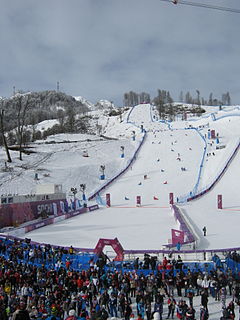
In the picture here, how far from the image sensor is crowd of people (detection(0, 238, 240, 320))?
9403 millimetres

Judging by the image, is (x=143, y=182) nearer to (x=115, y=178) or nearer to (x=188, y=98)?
(x=115, y=178)

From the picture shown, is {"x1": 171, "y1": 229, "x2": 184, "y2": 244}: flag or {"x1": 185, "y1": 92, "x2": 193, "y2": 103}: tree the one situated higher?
{"x1": 185, "y1": 92, "x2": 193, "y2": 103}: tree

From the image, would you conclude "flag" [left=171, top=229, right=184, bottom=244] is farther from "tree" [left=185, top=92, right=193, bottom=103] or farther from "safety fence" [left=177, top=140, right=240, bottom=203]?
"tree" [left=185, top=92, right=193, bottom=103]

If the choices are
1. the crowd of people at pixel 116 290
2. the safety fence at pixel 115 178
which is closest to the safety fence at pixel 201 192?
the safety fence at pixel 115 178

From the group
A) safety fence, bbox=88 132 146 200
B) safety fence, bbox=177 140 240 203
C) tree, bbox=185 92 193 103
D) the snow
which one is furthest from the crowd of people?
tree, bbox=185 92 193 103

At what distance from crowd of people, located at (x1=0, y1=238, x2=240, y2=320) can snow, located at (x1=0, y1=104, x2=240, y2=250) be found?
666 cm

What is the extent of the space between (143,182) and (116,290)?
31631 millimetres

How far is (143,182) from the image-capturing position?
4175cm

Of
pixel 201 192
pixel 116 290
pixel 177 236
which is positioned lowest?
pixel 116 290

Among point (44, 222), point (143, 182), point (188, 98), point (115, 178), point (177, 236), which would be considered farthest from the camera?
point (188, 98)

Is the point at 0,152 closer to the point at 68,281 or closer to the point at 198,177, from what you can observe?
the point at 198,177

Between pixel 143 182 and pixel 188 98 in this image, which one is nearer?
pixel 143 182

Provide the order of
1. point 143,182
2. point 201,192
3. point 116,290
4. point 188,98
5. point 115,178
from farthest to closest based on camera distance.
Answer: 1. point 188,98
2. point 115,178
3. point 143,182
4. point 201,192
5. point 116,290

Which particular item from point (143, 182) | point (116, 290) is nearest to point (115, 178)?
point (143, 182)
